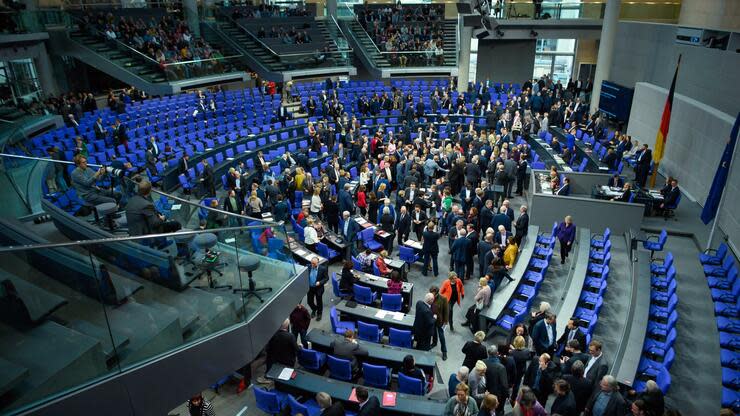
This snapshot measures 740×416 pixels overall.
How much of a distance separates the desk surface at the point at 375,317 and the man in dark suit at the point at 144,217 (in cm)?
376

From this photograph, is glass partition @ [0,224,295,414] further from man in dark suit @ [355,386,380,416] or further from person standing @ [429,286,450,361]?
person standing @ [429,286,450,361]

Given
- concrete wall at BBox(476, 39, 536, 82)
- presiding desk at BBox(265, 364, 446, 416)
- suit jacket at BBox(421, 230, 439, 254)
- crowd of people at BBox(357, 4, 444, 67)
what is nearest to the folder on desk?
presiding desk at BBox(265, 364, 446, 416)

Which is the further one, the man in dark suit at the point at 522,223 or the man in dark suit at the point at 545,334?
the man in dark suit at the point at 522,223

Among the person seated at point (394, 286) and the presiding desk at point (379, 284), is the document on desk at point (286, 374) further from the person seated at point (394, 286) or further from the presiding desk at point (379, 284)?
the presiding desk at point (379, 284)

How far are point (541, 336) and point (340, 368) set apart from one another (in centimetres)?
326

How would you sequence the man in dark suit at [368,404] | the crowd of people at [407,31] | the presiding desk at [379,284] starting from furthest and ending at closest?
1. the crowd of people at [407,31]
2. the presiding desk at [379,284]
3. the man in dark suit at [368,404]

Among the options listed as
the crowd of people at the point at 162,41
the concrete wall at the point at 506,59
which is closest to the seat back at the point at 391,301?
the crowd of people at the point at 162,41

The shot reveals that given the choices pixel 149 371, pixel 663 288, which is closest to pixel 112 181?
pixel 149 371

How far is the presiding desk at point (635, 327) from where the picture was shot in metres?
7.53

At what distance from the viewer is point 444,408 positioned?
6.55 metres

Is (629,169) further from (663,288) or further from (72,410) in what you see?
(72,410)

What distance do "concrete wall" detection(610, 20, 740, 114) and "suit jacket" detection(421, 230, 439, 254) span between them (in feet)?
31.3

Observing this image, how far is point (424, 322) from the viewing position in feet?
27.7

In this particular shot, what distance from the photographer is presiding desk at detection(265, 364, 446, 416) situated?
22.2 feet
